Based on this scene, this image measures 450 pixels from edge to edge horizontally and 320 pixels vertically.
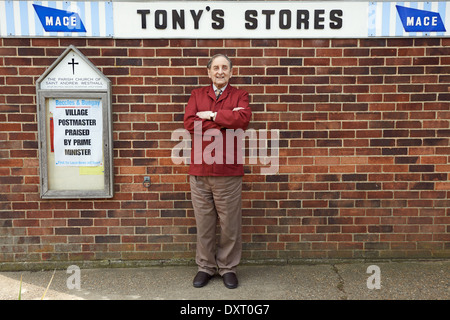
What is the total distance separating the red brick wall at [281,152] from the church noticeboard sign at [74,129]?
95 mm

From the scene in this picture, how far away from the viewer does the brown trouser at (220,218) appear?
356 cm

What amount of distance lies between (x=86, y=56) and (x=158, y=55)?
2.16 ft

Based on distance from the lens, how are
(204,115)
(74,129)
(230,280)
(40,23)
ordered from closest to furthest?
1. (204,115)
2. (230,280)
3. (40,23)
4. (74,129)

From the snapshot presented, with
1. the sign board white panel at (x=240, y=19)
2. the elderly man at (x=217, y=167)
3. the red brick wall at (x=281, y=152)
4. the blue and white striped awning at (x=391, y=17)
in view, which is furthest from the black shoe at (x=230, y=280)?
the blue and white striped awning at (x=391, y=17)

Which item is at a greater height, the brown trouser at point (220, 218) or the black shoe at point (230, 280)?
the brown trouser at point (220, 218)

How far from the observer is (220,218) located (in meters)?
3.64

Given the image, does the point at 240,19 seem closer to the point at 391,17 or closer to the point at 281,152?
the point at 281,152

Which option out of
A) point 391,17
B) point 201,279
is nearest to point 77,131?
point 201,279

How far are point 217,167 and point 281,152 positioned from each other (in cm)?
80

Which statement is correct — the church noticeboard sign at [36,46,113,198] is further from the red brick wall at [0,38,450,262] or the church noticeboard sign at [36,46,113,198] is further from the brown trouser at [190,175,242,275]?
the brown trouser at [190,175,242,275]

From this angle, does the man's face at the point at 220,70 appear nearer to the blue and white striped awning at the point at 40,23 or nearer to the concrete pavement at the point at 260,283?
the blue and white striped awning at the point at 40,23

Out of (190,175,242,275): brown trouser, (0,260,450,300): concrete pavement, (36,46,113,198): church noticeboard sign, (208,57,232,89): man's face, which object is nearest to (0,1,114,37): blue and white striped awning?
(36,46,113,198): church noticeboard sign

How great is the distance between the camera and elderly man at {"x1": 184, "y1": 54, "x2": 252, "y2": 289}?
345 centimetres

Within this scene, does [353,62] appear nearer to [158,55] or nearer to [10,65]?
[158,55]
